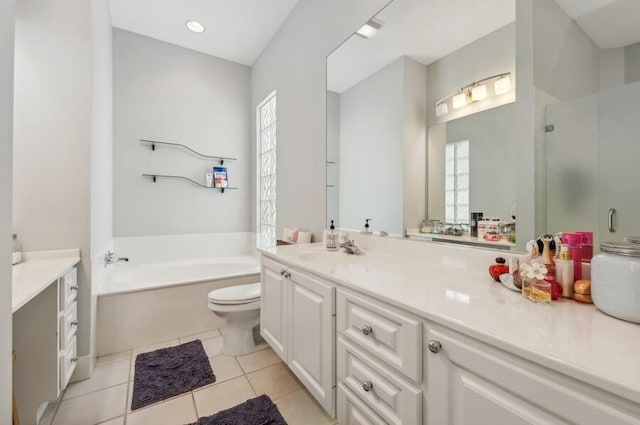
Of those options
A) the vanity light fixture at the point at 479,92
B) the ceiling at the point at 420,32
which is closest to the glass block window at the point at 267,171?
the ceiling at the point at 420,32

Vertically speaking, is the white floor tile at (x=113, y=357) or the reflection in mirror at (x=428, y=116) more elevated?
the reflection in mirror at (x=428, y=116)

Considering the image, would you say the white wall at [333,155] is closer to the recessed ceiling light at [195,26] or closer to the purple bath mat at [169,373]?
the purple bath mat at [169,373]

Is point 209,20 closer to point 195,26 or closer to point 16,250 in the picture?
point 195,26

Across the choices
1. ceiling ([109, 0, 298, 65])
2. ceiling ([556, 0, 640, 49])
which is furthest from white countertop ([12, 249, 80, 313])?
ceiling ([109, 0, 298, 65])

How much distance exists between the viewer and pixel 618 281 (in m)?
0.68

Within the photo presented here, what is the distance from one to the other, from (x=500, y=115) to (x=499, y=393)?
102 cm

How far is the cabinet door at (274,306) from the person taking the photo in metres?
1.53

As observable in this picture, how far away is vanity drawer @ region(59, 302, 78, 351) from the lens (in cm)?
143

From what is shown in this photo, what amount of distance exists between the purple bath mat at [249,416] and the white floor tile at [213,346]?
2.08 feet

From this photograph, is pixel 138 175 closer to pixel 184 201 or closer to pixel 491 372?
pixel 184 201

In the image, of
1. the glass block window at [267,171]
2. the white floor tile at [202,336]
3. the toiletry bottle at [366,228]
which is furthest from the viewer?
the glass block window at [267,171]

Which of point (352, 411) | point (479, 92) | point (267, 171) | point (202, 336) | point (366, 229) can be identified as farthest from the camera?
point (267, 171)

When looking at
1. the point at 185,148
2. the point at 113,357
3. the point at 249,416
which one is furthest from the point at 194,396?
the point at 185,148

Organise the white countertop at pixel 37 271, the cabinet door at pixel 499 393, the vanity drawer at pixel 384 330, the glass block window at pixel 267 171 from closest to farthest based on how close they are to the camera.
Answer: the cabinet door at pixel 499 393 → the vanity drawer at pixel 384 330 → the white countertop at pixel 37 271 → the glass block window at pixel 267 171
